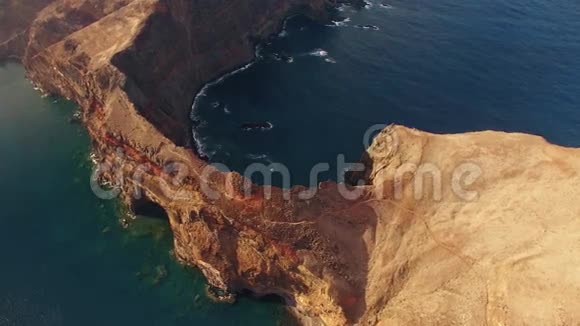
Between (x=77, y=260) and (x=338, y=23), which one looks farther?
(x=338, y=23)

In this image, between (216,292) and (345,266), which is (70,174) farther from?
(345,266)

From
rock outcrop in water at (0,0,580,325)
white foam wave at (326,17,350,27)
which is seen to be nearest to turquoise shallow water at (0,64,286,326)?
rock outcrop in water at (0,0,580,325)

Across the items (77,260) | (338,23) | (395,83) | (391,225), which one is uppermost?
(338,23)

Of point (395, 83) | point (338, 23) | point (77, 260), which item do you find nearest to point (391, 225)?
point (77, 260)

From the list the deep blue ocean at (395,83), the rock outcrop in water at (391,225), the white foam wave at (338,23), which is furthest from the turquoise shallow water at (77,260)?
the white foam wave at (338,23)

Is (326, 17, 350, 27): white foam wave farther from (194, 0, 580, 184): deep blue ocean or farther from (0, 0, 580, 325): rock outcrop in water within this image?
(0, 0, 580, 325): rock outcrop in water

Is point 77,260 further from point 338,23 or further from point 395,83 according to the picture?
point 338,23
